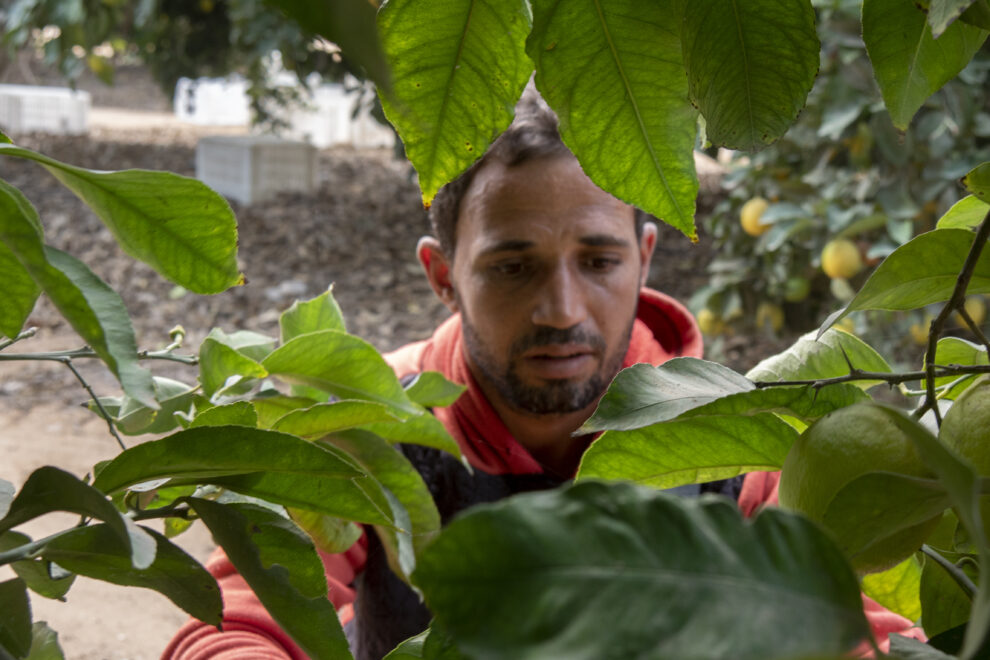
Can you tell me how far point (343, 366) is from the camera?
1.49 feet

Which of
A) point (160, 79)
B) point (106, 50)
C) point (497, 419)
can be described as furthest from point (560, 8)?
point (106, 50)

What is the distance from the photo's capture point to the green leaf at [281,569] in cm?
33

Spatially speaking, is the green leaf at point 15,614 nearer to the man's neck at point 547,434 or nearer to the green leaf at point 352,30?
the green leaf at point 352,30

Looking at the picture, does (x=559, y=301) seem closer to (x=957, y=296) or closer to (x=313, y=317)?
(x=313, y=317)

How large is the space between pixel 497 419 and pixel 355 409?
2.45 ft

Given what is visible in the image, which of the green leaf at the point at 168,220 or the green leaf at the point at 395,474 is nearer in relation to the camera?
the green leaf at the point at 168,220

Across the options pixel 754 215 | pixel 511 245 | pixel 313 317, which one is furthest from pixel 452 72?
pixel 754 215

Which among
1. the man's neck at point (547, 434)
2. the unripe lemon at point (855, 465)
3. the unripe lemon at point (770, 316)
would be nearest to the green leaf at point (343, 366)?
the unripe lemon at point (855, 465)

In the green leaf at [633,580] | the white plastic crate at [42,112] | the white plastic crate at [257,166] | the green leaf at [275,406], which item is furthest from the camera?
the white plastic crate at [42,112]

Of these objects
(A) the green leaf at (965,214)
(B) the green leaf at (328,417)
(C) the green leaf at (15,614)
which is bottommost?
(C) the green leaf at (15,614)

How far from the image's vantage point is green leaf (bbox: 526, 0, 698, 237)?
0.30 meters

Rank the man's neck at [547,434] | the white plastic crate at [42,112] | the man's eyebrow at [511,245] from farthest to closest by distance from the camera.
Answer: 1. the white plastic crate at [42,112]
2. the man's neck at [547,434]
3. the man's eyebrow at [511,245]

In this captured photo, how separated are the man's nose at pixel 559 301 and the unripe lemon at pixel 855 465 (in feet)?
2.23

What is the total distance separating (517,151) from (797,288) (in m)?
1.31
